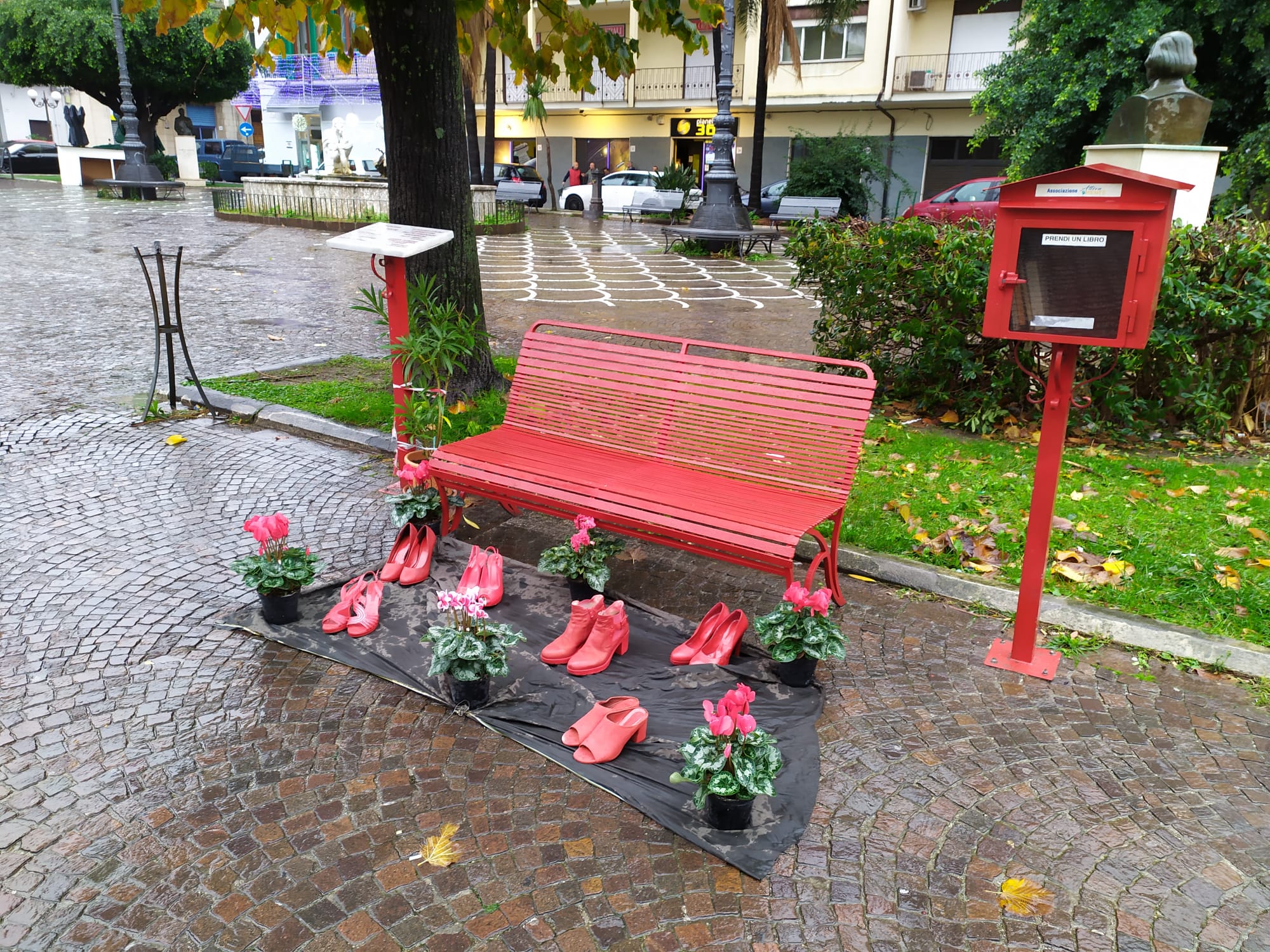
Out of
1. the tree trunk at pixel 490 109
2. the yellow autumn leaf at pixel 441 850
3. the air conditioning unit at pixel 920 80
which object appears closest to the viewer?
the yellow autumn leaf at pixel 441 850

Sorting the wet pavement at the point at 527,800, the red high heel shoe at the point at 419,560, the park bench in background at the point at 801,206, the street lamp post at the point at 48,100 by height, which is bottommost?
the wet pavement at the point at 527,800

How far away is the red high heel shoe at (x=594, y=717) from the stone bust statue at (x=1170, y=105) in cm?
698

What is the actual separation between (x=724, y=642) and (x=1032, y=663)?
129 centimetres

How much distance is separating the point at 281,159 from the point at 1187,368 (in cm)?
4838

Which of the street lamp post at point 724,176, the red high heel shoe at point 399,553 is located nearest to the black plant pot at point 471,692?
the red high heel shoe at point 399,553

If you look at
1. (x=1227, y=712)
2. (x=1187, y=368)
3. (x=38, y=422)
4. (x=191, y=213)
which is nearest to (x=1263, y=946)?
(x=1227, y=712)

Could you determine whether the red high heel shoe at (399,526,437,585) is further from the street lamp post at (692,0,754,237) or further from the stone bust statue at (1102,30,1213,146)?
the street lamp post at (692,0,754,237)

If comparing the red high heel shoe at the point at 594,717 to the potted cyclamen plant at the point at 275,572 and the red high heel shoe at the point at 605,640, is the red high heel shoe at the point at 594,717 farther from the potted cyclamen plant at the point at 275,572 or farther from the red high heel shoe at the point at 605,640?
the potted cyclamen plant at the point at 275,572

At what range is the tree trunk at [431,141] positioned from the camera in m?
6.11

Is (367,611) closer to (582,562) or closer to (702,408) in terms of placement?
(582,562)

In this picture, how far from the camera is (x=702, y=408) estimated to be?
15.5 feet

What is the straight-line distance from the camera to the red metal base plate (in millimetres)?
3861

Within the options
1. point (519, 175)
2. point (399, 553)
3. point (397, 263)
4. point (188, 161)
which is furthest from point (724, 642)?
point (188, 161)

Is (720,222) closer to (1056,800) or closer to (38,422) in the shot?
(38,422)
